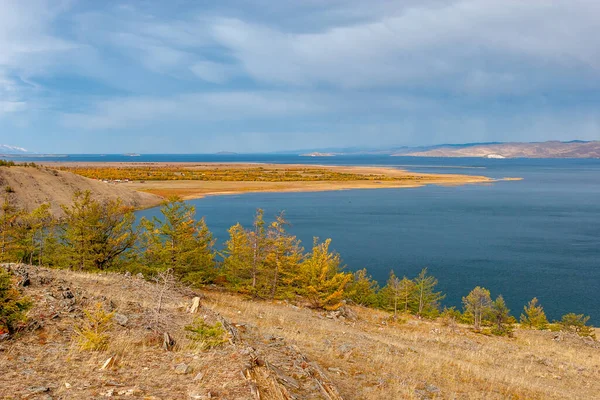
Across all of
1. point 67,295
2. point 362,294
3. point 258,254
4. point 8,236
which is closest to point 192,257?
point 258,254

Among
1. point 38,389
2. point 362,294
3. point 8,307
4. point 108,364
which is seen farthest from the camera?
point 362,294

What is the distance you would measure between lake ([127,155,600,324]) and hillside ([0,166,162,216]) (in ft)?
31.3

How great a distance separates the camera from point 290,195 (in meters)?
97.1

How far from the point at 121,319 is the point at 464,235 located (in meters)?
52.6

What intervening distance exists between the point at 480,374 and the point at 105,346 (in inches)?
400

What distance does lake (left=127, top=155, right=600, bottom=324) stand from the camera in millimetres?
36781

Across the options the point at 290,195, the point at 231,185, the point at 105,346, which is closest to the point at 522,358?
the point at 105,346

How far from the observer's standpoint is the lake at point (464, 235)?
121 feet

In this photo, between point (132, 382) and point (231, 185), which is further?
point (231, 185)

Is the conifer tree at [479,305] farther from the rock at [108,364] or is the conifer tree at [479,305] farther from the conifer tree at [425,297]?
the rock at [108,364]

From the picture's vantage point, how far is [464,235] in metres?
56.2

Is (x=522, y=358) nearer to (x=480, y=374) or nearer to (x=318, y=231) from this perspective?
(x=480, y=374)

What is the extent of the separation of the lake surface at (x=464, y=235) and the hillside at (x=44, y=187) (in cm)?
952

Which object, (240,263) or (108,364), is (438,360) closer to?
(108,364)
